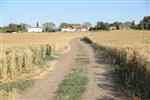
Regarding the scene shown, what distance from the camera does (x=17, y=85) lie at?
14578 mm

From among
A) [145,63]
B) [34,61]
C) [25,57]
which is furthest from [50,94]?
[34,61]

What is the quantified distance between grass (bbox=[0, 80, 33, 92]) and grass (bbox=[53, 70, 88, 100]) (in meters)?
1.30

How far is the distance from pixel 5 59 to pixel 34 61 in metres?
5.64

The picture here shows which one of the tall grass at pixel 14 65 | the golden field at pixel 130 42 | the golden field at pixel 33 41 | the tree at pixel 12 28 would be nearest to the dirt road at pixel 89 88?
the tall grass at pixel 14 65

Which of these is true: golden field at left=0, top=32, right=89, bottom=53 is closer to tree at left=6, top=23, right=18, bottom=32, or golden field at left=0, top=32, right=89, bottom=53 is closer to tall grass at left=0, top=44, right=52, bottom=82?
tall grass at left=0, top=44, right=52, bottom=82

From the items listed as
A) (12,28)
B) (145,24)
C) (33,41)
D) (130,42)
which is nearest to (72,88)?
(130,42)

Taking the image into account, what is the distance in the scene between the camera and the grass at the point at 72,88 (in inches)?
470

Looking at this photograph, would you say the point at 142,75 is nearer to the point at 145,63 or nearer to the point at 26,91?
the point at 145,63

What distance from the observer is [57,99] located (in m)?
11.6

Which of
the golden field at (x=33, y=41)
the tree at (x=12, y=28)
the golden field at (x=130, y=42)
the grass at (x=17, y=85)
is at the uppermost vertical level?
the tree at (x=12, y=28)

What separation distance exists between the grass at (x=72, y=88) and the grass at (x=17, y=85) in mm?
1303

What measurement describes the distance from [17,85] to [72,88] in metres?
2.26

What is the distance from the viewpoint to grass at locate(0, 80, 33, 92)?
13823 mm

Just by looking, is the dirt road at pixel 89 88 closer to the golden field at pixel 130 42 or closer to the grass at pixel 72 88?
the grass at pixel 72 88
